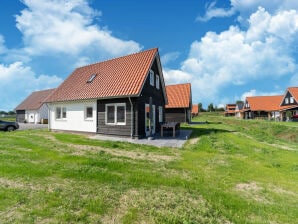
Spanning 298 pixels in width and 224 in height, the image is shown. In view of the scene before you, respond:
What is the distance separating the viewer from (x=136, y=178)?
522cm

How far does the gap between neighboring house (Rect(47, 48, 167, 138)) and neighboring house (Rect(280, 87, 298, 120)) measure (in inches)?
1386

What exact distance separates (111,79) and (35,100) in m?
30.7

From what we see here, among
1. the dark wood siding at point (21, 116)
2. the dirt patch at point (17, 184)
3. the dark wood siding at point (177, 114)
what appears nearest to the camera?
the dirt patch at point (17, 184)

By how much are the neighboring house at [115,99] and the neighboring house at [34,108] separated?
753 inches

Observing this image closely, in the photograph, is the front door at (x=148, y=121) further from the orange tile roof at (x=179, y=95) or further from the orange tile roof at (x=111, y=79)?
the orange tile roof at (x=179, y=95)

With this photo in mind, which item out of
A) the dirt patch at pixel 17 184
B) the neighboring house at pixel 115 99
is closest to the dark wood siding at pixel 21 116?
the neighboring house at pixel 115 99

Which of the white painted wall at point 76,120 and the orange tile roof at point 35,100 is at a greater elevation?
the orange tile roof at point 35,100

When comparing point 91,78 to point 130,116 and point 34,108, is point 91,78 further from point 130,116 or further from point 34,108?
point 34,108

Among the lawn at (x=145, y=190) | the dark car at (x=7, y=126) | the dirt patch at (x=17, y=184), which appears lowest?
the lawn at (x=145, y=190)

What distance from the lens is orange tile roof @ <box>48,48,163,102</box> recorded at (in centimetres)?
1324

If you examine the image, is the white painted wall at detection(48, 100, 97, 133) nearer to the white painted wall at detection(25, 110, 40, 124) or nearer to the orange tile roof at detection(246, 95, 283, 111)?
the white painted wall at detection(25, 110, 40, 124)

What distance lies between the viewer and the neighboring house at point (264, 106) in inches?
1870

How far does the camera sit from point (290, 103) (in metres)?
42.5

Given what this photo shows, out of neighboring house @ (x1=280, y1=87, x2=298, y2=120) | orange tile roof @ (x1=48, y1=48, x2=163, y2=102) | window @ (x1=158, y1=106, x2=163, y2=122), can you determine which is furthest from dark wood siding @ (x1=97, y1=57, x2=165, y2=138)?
neighboring house @ (x1=280, y1=87, x2=298, y2=120)
